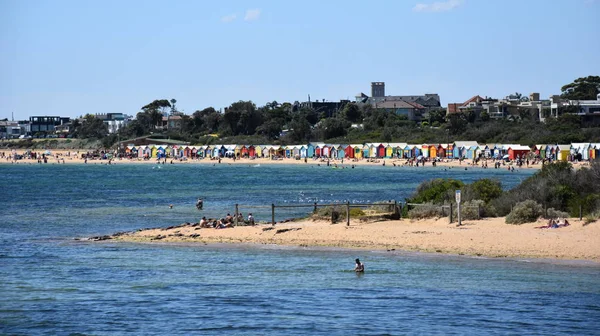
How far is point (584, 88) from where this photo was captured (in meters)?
149

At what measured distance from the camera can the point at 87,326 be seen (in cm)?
1911

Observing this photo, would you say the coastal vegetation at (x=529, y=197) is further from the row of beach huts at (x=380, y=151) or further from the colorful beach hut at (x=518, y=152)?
the colorful beach hut at (x=518, y=152)

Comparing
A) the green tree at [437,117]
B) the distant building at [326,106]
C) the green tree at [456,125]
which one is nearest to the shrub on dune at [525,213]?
the green tree at [456,125]

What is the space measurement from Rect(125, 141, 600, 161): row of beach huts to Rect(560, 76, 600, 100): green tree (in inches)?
1834

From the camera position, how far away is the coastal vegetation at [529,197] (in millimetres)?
30094

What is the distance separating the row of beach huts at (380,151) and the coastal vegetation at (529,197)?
5213cm

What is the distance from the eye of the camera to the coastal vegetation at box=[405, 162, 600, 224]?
3009cm

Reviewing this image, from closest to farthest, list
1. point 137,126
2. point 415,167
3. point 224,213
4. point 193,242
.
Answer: point 193,242 < point 224,213 < point 415,167 < point 137,126

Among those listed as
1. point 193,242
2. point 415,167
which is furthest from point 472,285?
point 415,167

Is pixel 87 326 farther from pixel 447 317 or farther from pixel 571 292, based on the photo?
pixel 571 292

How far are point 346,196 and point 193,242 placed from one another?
Result: 23.4 meters

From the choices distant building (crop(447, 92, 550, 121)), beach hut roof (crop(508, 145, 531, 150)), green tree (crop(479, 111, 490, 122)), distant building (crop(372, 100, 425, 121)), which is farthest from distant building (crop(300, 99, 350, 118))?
beach hut roof (crop(508, 145, 531, 150))

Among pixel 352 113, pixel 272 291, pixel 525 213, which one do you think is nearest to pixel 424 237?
pixel 525 213

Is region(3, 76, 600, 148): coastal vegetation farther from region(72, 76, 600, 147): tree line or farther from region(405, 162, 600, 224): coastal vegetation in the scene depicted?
region(405, 162, 600, 224): coastal vegetation
